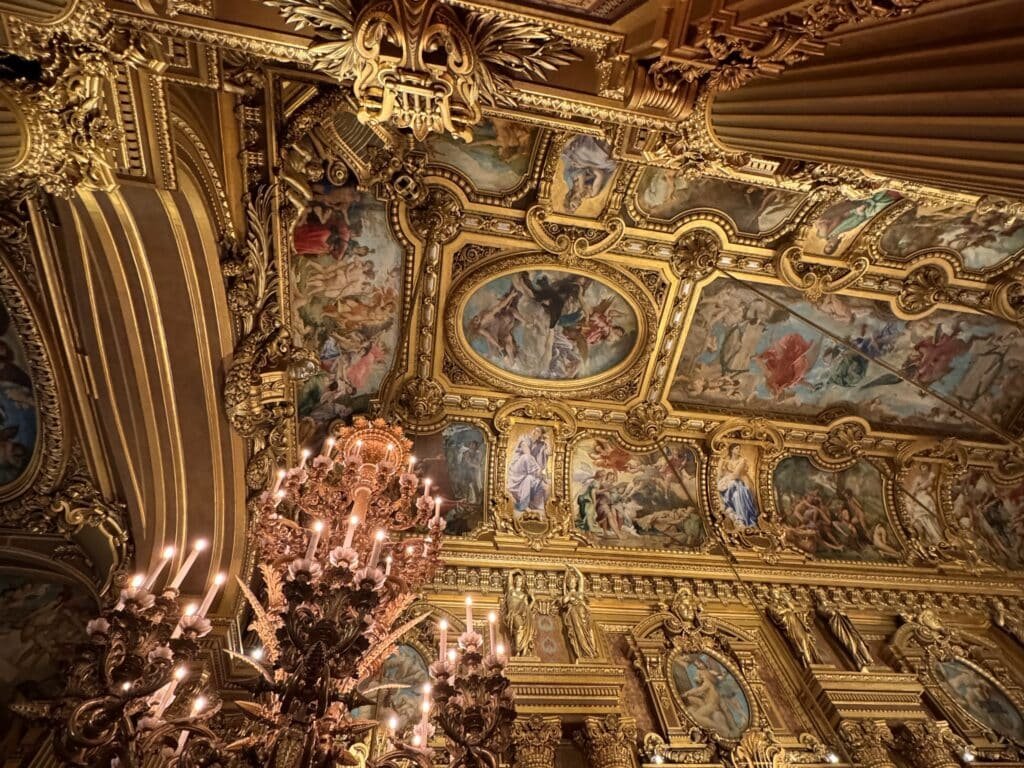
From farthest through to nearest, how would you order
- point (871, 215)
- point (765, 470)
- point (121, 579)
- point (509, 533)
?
point (765, 470) → point (509, 533) → point (871, 215) → point (121, 579)

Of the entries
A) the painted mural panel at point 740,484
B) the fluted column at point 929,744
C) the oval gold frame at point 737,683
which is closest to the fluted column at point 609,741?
the oval gold frame at point 737,683

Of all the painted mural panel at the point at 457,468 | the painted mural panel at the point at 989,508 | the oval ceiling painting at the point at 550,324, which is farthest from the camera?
the painted mural panel at the point at 989,508

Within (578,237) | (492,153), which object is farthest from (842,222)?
(492,153)

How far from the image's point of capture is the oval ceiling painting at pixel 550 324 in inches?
300

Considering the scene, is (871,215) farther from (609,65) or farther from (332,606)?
(332,606)

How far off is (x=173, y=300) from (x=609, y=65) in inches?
157

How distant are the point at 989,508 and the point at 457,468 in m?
9.32

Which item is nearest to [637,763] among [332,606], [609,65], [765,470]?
[332,606]

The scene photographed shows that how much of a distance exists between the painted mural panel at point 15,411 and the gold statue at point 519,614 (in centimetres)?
543

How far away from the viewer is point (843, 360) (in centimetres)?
866

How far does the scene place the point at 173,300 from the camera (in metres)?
4.77

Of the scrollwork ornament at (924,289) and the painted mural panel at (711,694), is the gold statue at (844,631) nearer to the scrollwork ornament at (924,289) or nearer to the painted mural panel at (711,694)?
the painted mural panel at (711,694)

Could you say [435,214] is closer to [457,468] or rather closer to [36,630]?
[457,468]

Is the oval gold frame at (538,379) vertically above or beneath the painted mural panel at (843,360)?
beneath
